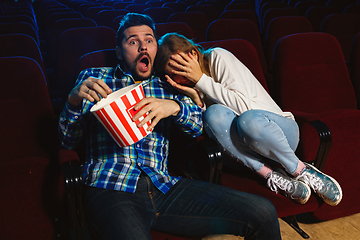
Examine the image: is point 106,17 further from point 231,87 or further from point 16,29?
point 231,87

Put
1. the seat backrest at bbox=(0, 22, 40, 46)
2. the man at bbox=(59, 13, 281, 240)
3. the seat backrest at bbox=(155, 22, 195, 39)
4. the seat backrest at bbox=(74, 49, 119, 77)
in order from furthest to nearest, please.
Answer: the seat backrest at bbox=(0, 22, 40, 46)
the seat backrest at bbox=(155, 22, 195, 39)
the seat backrest at bbox=(74, 49, 119, 77)
the man at bbox=(59, 13, 281, 240)

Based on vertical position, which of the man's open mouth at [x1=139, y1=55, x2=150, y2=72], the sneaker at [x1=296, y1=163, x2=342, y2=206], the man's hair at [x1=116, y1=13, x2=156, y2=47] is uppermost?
the man's hair at [x1=116, y1=13, x2=156, y2=47]

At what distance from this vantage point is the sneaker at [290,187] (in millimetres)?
834

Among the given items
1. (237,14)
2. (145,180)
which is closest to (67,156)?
(145,180)

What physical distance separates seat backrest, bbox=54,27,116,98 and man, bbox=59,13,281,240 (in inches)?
15.3

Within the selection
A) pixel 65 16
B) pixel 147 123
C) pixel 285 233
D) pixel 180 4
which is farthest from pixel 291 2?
pixel 147 123

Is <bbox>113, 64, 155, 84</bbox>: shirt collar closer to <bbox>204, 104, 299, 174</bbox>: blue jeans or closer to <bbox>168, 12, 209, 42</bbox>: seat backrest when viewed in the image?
<bbox>204, 104, 299, 174</bbox>: blue jeans

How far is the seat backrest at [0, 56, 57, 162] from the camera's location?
3.08 feet

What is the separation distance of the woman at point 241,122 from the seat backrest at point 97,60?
23 centimetres

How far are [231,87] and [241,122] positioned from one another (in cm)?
13

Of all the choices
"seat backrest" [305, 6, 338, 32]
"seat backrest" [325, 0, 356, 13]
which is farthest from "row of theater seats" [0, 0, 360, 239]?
"seat backrest" [325, 0, 356, 13]

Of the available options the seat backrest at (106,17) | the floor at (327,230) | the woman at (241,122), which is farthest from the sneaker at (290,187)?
the seat backrest at (106,17)

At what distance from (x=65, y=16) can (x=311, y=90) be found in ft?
6.46

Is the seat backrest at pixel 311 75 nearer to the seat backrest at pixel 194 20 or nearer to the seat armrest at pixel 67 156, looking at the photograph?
the seat armrest at pixel 67 156
